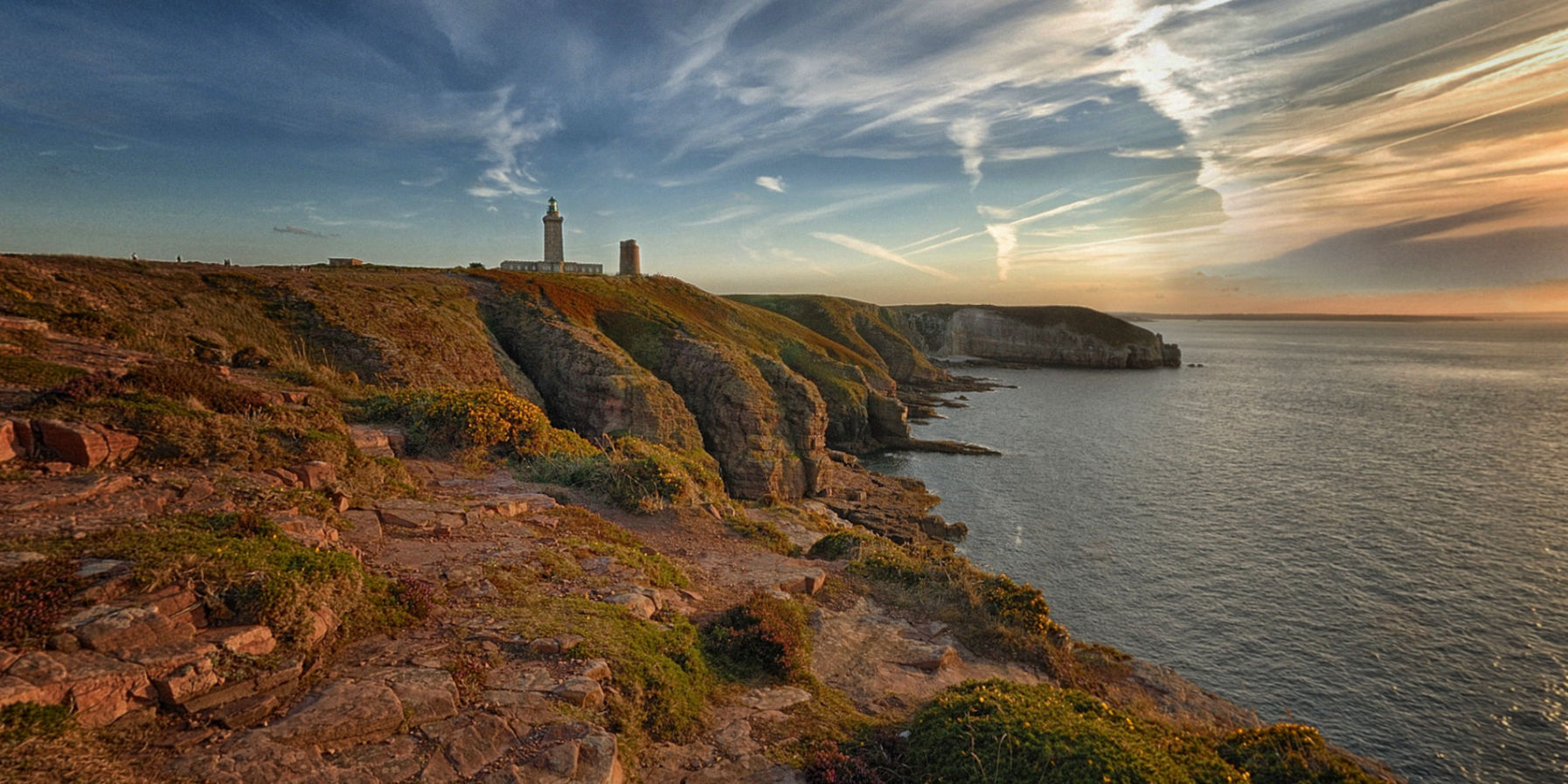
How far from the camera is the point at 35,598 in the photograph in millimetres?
5625

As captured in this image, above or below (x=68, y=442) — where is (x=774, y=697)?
below

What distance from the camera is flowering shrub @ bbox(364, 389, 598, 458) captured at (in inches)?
669

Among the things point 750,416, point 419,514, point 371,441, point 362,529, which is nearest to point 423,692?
point 362,529

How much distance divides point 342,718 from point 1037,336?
474 feet

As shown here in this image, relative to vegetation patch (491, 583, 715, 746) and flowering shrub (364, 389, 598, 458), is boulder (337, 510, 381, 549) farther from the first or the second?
flowering shrub (364, 389, 598, 458)

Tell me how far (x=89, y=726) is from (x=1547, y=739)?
102 feet

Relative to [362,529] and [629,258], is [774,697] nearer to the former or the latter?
[362,529]

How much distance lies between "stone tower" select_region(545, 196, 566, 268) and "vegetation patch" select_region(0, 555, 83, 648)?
68.7 meters

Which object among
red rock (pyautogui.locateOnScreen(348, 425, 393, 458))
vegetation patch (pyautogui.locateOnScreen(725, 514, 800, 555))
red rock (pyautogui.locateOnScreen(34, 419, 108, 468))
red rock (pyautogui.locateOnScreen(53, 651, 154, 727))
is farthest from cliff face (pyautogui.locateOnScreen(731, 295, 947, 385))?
red rock (pyautogui.locateOnScreen(53, 651, 154, 727))

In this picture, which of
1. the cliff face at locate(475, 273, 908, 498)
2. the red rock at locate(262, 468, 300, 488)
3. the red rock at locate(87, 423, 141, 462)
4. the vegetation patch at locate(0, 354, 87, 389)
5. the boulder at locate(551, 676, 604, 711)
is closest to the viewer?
the boulder at locate(551, 676, 604, 711)

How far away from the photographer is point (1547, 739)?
56.4 ft

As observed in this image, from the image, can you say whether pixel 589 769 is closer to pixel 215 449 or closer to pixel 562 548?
pixel 562 548

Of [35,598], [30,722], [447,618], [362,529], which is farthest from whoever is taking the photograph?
[362,529]

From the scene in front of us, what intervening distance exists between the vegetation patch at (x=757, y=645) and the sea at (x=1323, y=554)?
56.8ft
